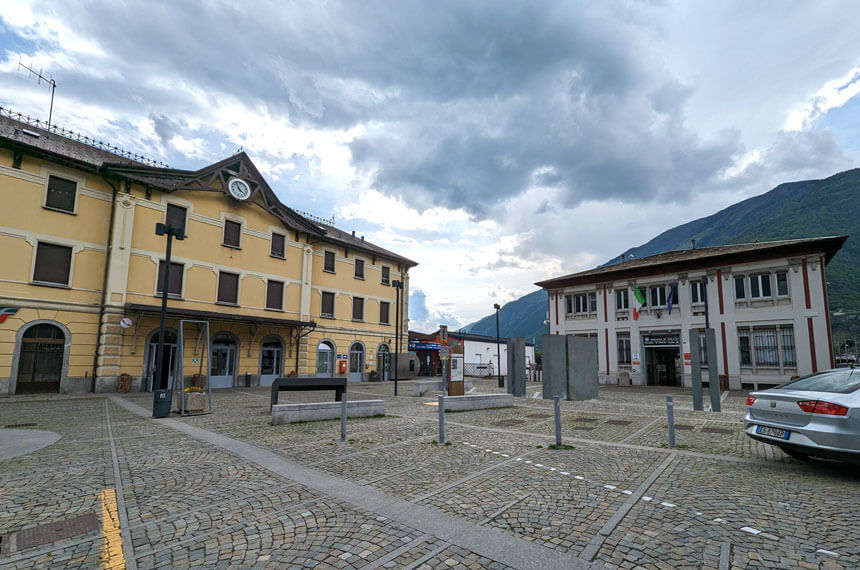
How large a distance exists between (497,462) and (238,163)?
81.9 ft

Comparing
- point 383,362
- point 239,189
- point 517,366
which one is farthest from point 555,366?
point 383,362

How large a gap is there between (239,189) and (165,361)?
35.3 feet

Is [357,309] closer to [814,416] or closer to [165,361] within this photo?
[165,361]

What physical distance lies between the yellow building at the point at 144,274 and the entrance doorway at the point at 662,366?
2247 cm

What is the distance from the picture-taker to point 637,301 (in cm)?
3058

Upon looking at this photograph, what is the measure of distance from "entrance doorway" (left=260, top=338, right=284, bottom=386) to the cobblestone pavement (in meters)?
16.9

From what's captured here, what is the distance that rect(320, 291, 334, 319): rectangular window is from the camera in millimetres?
29875

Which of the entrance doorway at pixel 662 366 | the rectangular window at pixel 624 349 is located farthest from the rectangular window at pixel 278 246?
the entrance doorway at pixel 662 366

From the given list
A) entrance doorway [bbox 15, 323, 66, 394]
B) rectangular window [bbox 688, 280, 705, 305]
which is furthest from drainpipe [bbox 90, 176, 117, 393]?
rectangular window [bbox 688, 280, 705, 305]

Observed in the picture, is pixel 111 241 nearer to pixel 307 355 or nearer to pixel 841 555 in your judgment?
pixel 307 355

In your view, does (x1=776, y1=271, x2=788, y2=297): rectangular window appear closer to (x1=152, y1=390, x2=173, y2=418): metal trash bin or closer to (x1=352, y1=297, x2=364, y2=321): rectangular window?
(x1=352, y1=297, x2=364, y2=321): rectangular window

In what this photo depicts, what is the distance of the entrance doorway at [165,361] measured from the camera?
20578mm

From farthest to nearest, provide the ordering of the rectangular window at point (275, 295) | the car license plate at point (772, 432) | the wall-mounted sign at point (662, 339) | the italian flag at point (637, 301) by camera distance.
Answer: the italian flag at point (637, 301)
the wall-mounted sign at point (662, 339)
the rectangular window at point (275, 295)
the car license plate at point (772, 432)

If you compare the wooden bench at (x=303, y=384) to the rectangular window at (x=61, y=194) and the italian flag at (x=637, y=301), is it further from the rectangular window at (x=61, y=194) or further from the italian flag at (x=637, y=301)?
the italian flag at (x=637, y=301)
